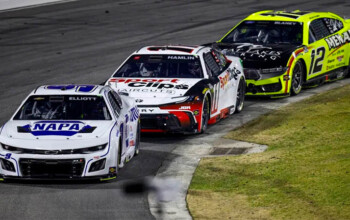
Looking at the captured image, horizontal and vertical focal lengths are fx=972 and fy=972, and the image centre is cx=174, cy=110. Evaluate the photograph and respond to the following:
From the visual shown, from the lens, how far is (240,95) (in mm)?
18781

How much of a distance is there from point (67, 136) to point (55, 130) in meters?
0.25

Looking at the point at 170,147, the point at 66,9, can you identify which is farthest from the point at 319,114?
the point at 66,9

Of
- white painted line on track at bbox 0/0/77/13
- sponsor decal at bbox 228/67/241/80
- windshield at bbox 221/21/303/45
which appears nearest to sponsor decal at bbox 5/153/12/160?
sponsor decal at bbox 228/67/241/80

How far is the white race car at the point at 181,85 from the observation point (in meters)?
15.9

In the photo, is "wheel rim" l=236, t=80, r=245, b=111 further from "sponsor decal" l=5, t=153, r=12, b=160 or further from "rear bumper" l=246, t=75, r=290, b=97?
"sponsor decal" l=5, t=153, r=12, b=160

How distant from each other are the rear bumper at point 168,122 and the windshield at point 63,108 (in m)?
1.97

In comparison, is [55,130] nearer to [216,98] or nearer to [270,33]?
[216,98]

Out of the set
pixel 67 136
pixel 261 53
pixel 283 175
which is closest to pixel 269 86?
pixel 261 53

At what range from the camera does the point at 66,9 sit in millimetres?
34844

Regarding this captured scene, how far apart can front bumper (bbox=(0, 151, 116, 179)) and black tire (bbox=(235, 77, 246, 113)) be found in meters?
6.41

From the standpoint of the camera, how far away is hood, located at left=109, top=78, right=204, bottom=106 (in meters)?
15.9

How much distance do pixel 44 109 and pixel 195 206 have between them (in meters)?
3.03

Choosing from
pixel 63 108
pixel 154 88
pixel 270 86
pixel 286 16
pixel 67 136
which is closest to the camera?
pixel 67 136

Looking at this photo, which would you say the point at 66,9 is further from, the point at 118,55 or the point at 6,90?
the point at 6,90
